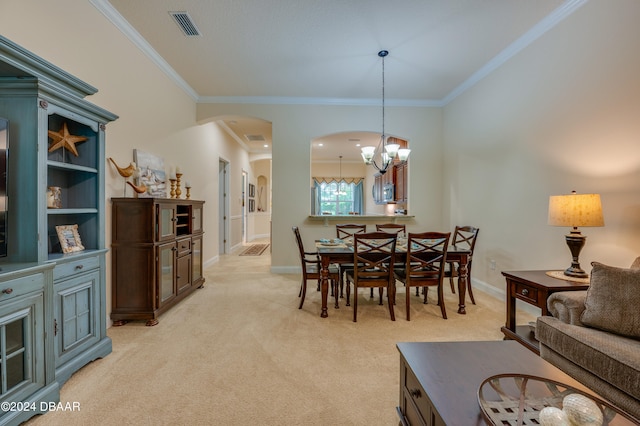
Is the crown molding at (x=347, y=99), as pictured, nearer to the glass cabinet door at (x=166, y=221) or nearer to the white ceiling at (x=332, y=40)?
the white ceiling at (x=332, y=40)

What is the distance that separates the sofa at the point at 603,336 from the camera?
51.8 inches

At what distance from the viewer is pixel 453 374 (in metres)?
1.25

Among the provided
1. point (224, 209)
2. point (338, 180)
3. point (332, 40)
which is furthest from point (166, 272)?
point (338, 180)

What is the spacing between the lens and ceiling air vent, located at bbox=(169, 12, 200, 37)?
277cm

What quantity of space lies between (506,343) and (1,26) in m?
3.53

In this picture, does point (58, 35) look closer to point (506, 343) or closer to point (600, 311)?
point (506, 343)

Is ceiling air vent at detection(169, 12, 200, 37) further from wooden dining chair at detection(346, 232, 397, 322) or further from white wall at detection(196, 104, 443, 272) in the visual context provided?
wooden dining chair at detection(346, 232, 397, 322)

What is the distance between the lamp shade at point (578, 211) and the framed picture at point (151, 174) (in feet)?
12.8

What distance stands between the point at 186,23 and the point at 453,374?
141 inches

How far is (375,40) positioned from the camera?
316 centimetres

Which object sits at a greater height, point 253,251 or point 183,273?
point 183,273

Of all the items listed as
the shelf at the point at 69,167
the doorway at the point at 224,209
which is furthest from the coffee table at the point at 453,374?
the doorway at the point at 224,209

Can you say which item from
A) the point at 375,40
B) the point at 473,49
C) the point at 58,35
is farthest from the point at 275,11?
the point at 473,49

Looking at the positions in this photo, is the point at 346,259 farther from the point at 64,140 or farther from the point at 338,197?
the point at 338,197
